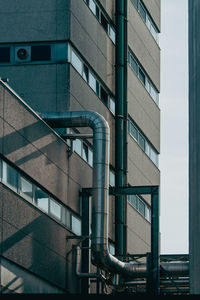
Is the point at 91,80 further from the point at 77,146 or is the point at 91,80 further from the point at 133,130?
the point at 133,130

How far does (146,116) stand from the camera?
6272cm

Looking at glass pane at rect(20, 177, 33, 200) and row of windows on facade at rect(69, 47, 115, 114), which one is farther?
row of windows on facade at rect(69, 47, 115, 114)

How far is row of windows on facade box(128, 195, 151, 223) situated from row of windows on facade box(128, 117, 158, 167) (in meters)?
3.31

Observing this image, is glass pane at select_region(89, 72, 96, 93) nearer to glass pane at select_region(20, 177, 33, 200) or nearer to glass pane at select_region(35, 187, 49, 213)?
glass pane at select_region(35, 187, 49, 213)

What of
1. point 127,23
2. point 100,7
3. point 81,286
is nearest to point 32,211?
point 81,286

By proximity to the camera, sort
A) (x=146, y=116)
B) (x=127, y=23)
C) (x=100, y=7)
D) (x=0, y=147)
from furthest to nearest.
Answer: (x=146, y=116) → (x=127, y=23) → (x=100, y=7) → (x=0, y=147)

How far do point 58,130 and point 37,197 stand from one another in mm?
6287

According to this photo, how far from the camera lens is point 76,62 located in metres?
48.4

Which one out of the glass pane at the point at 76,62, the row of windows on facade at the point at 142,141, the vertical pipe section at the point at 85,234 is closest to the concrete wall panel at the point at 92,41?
the glass pane at the point at 76,62

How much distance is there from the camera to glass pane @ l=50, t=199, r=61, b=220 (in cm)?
4287

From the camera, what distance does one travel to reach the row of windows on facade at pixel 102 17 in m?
51.7

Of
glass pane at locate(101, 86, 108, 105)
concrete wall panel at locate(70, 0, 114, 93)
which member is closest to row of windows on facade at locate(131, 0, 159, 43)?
concrete wall panel at locate(70, 0, 114, 93)

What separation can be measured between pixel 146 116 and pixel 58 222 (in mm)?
20517
